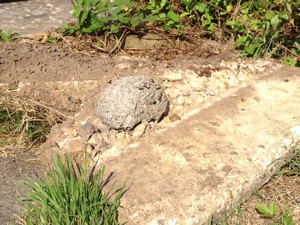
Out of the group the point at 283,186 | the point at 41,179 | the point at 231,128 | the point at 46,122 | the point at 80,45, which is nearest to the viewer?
the point at 41,179

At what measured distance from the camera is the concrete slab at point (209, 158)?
2.52m

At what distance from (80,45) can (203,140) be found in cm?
148

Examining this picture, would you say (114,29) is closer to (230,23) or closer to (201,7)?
(201,7)

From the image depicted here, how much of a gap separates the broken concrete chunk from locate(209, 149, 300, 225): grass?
78cm

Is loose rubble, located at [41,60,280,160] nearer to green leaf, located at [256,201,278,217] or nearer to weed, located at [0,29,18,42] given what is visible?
green leaf, located at [256,201,278,217]

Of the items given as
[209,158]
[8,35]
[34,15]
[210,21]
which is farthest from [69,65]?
[209,158]

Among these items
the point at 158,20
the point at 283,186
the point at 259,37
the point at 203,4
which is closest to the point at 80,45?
the point at 158,20

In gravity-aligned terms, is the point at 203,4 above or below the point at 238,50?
above

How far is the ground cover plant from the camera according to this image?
155 inches

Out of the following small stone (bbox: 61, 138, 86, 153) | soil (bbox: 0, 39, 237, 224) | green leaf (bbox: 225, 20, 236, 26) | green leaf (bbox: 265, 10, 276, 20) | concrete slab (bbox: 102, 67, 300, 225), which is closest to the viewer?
concrete slab (bbox: 102, 67, 300, 225)

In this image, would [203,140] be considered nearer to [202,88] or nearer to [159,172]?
[159,172]

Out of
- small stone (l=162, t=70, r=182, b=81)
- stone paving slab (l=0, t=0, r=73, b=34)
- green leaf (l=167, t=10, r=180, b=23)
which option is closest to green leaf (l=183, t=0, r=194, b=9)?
green leaf (l=167, t=10, r=180, b=23)

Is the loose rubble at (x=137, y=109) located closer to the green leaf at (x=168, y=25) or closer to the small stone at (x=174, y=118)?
the small stone at (x=174, y=118)

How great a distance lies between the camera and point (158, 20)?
420 centimetres
